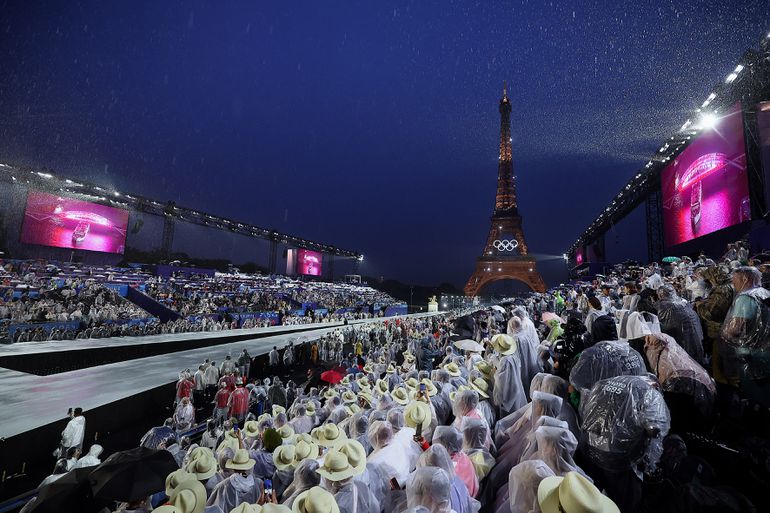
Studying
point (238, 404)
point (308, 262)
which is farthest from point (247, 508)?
point (308, 262)

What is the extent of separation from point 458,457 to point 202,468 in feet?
8.19

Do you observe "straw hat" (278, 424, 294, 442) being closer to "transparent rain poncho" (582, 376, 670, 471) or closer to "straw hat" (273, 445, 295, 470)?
"straw hat" (273, 445, 295, 470)

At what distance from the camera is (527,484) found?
186cm

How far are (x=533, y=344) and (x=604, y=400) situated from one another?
104 inches

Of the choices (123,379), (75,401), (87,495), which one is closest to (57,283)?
(123,379)

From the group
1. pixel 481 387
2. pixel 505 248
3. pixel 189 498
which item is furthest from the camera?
pixel 505 248

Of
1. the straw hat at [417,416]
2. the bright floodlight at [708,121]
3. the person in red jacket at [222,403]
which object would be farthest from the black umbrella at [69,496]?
the bright floodlight at [708,121]

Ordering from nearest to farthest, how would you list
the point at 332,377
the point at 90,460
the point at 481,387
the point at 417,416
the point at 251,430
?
the point at 417,416, the point at 481,387, the point at 90,460, the point at 251,430, the point at 332,377

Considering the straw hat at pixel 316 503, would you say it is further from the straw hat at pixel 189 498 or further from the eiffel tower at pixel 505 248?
the eiffel tower at pixel 505 248

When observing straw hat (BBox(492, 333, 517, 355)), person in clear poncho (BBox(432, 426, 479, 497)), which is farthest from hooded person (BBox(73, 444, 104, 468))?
straw hat (BBox(492, 333, 517, 355))

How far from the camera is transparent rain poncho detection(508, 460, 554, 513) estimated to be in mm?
1831

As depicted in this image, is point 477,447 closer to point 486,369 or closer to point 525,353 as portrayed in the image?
point 486,369

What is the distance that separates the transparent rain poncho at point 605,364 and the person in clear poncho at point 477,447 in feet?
2.71

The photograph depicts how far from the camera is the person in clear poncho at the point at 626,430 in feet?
6.57
